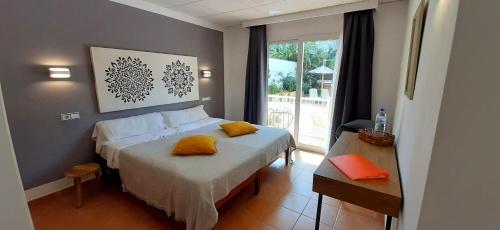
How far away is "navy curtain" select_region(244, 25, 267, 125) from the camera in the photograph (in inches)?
159

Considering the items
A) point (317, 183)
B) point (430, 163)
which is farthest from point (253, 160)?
point (430, 163)

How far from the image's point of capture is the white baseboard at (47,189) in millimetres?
2293

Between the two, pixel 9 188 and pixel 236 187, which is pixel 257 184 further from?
pixel 9 188

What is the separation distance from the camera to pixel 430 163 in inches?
27.0

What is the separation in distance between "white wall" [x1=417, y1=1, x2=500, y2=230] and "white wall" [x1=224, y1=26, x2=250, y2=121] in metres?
4.01

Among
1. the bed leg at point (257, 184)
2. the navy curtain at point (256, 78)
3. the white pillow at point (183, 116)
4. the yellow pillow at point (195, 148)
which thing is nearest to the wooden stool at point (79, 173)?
the yellow pillow at point (195, 148)

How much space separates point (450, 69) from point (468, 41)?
0.08 m

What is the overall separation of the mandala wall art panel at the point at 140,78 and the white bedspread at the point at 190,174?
88 centimetres

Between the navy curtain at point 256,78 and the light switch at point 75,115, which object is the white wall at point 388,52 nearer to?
the navy curtain at point 256,78

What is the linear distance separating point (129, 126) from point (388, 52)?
12.7ft

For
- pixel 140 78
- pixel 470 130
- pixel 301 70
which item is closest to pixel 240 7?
pixel 301 70

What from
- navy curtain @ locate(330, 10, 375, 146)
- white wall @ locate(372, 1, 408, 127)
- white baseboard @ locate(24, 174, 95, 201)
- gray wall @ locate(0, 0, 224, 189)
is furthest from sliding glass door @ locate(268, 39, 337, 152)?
white baseboard @ locate(24, 174, 95, 201)

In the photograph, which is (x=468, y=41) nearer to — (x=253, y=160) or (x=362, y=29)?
(x=253, y=160)

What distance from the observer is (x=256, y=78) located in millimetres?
4168
